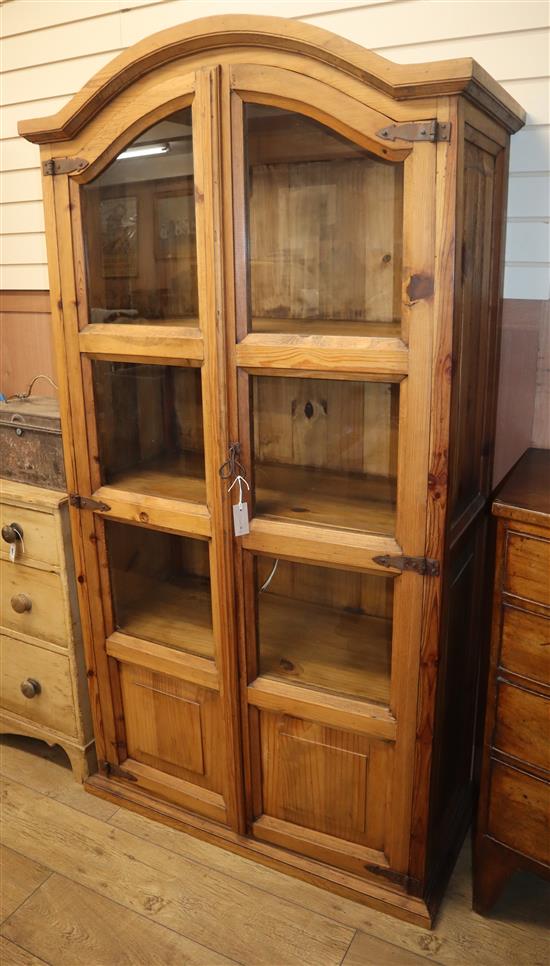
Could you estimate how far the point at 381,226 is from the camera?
1.58 meters

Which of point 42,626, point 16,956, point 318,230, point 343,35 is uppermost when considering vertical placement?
point 343,35

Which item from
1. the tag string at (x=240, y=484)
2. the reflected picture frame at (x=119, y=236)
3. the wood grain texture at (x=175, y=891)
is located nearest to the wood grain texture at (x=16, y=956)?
the wood grain texture at (x=175, y=891)

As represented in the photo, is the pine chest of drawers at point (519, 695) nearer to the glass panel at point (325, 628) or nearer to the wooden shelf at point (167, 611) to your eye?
the glass panel at point (325, 628)

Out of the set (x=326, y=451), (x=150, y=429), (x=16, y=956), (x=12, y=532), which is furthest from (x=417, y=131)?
(x=16, y=956)

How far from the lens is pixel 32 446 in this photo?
221 cm

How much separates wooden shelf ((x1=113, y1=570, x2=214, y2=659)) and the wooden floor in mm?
565

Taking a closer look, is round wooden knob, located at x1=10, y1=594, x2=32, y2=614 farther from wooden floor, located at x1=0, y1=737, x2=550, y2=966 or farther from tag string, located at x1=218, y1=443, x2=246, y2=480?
tag string, located at x1=218, y1=443, x2=246, y2=480

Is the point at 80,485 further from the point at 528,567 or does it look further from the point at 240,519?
the point at 528,567

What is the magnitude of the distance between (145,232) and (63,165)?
0.78 ft

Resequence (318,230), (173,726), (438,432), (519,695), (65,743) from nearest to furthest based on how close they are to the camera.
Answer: (438,432) → (519,695) → (318,230) → (173,726) → (65,743)

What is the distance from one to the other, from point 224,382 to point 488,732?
0.98 meters

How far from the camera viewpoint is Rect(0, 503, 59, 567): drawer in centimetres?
218

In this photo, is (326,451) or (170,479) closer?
(326,451)

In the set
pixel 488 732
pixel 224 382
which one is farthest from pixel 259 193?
pixel 488 732
